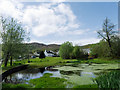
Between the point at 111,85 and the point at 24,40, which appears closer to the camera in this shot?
the point at 111,85

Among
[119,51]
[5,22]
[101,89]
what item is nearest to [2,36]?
[5,22]

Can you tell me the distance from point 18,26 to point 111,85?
2112cm

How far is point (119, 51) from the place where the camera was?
30.3 m

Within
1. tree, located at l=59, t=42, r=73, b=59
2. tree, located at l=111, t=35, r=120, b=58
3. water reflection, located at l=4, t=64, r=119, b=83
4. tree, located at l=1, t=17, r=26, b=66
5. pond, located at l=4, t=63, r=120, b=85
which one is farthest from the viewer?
tree, located at l=59, t=42, r=73, b=59

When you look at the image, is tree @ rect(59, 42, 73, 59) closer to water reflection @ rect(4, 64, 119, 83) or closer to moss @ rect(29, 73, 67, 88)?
water reflection @ rect(4, 64, 119, 83)

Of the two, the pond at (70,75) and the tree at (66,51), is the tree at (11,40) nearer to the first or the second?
the pond at (70,75)

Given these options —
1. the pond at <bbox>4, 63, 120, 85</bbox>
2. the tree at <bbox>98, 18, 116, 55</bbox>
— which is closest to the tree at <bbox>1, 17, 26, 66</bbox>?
the pond at <bbox>4, 63, 120, 85</bbox>

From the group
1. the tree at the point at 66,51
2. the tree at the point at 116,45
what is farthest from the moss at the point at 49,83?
the tree at the point at 66,51

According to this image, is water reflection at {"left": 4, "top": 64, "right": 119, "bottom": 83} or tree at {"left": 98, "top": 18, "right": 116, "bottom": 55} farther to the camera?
tree at {"left": 98, "top": 18, "right": 116, "bottom": 55}

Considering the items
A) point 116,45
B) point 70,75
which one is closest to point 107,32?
point 116,45

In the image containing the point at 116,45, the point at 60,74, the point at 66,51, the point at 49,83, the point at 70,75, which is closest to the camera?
the point at 49,83

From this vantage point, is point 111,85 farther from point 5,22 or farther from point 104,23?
point 104,23

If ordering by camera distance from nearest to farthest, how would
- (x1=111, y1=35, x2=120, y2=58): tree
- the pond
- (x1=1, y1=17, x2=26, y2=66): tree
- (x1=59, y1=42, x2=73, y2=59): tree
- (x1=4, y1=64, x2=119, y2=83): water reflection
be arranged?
1. the pond
2. (x1=4, y1=64, x2=119, y2=83): water reflection
3. (x1=1, y1=17, x2=26, y2=66): tree
4. (x1=111, y1=35, x2=120, y2=58): tree
5. (x1=59, y1=42, x2=73, y2=59): tree

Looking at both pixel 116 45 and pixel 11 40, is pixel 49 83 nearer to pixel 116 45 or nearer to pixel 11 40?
pixel 11 40
